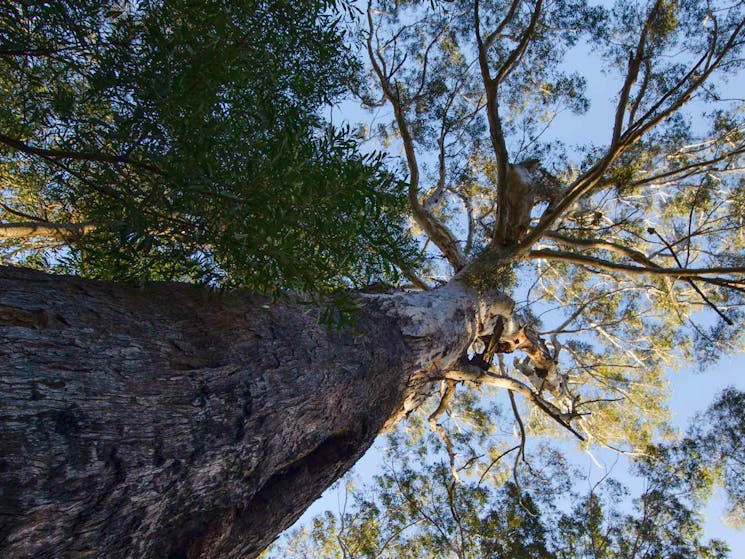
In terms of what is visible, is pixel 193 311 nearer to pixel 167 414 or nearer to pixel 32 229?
pixel 167 414

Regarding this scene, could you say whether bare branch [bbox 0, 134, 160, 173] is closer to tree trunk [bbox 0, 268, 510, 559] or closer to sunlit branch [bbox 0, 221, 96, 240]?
tree trunk [bbox 0, 268, 510, 559]

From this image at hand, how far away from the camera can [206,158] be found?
8.29 feet

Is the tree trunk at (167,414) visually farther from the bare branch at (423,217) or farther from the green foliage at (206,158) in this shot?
the bare branch at (423,217)

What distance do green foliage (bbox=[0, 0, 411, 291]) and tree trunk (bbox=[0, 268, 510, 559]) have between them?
0.98 feet

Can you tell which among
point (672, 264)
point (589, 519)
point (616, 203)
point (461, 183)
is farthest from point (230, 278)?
point (672, 264)

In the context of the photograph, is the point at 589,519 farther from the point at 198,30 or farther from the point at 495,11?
the point at 495,11

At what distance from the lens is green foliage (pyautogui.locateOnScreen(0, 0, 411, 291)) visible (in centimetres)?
258

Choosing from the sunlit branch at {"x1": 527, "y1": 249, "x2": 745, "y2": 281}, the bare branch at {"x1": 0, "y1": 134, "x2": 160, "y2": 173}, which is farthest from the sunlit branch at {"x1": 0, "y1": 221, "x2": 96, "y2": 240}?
the sunlit branch at {"x1": 527, "y1": 249, "x2": 745, "y2": 281}

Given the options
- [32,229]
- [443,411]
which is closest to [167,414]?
[32,229]

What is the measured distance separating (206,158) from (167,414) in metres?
1.13

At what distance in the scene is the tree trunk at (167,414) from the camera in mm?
1700

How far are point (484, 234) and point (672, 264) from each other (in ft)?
13.0

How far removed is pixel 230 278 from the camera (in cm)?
281

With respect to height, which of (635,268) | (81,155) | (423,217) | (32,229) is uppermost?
(423,217)
